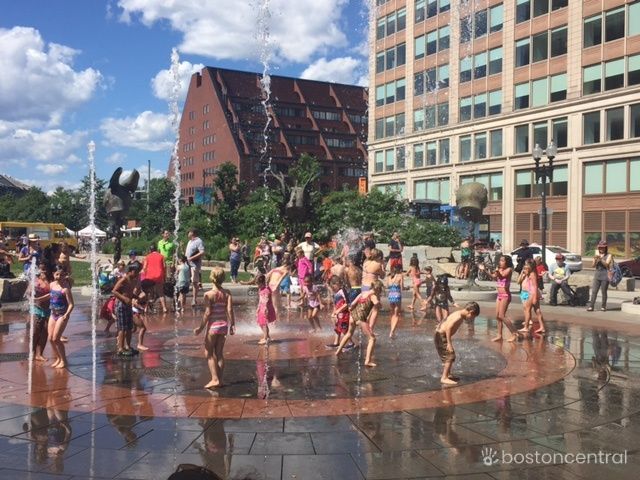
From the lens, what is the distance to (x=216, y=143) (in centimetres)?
9288

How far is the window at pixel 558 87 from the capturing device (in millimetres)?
46938

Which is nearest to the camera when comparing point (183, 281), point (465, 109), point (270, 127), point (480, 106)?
point (183, 281)

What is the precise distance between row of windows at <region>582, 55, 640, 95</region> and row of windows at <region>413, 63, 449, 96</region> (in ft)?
48.1

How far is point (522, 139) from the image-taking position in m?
50.3

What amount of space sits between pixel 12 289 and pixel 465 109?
4582cm

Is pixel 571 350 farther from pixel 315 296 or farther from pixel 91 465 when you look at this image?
pixel 91 465

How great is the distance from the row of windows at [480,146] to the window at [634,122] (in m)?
11.7

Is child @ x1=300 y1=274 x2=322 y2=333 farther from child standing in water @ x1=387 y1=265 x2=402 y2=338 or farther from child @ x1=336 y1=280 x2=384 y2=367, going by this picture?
child @ x1=336 y1=280 x2=384 y2=367

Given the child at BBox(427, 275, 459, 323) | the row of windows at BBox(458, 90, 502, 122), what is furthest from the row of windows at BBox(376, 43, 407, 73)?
the child at BBox(427, 275, 459, 323)

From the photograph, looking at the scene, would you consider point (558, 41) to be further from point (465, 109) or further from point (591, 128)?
point (465, 109)

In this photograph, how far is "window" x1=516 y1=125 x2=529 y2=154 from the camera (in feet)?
164

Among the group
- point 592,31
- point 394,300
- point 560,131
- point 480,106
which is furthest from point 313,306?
point 480,106

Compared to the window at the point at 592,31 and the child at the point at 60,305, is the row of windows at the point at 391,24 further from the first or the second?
the child at the point at 60,305

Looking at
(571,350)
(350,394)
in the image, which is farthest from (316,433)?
(571,350)
